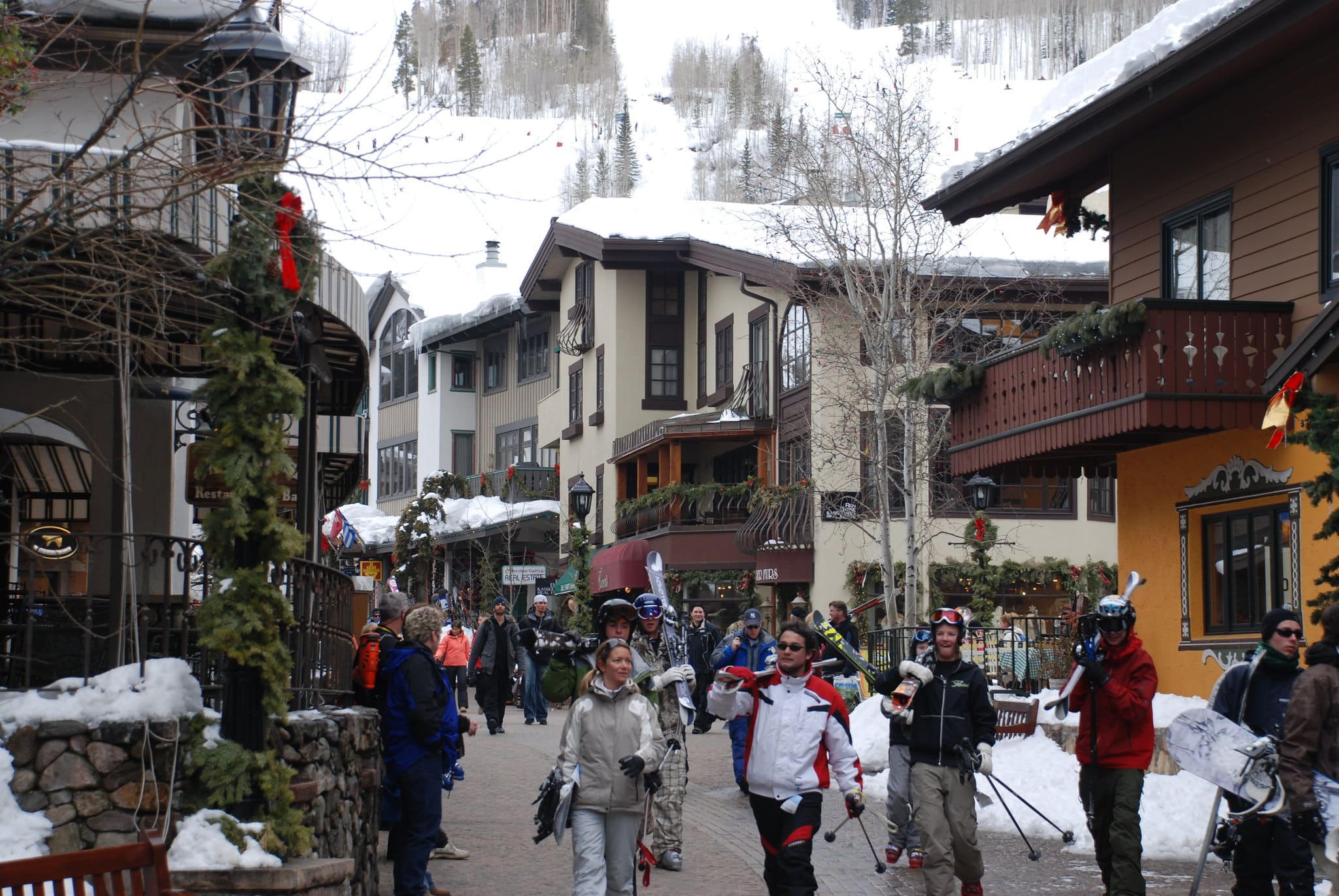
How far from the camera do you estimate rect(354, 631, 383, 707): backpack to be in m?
11.0

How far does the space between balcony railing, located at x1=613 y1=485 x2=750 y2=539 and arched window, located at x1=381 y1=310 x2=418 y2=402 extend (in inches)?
859

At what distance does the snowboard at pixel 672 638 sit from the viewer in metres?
9.91

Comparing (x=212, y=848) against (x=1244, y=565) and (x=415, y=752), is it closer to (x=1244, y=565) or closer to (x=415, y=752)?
(x=415, y=752)

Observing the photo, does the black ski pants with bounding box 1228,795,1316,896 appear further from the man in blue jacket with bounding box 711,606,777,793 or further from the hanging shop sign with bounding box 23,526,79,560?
the hanging shop sign with bounding box 23,526,79,560

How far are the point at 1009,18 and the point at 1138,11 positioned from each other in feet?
64.5

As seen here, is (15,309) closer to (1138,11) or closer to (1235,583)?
(1235,583)

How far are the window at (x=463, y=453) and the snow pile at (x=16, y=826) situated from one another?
156 feet

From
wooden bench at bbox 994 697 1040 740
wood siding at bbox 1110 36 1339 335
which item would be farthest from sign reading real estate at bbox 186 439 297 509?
wood siding at bbox 1110 36 1339 335

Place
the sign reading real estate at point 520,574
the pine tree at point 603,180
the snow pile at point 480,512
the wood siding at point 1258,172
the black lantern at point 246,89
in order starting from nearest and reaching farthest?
the black lantern at point 246,89 → the wood siding at point 1258,172 → the sign reading real estate at point 520,574 → the snow pile at point 480,512 → the pine tree at point 603,180

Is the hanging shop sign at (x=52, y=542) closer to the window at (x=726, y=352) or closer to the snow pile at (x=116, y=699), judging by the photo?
the snow pile at (x=116, y=699)

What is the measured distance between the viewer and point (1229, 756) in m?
8.88

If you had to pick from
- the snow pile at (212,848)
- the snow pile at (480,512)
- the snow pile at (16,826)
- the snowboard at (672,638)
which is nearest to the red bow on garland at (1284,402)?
the snowboard at (672,638)

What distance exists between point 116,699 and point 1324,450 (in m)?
9.23

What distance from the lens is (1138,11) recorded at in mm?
161375
